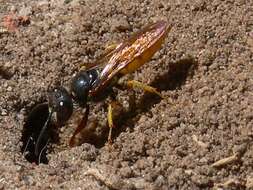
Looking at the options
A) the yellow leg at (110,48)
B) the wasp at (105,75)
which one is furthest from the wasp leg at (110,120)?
the yellow leg at (110,48)

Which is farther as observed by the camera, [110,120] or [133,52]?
[133,52]

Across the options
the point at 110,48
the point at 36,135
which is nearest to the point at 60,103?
the point at 36,135

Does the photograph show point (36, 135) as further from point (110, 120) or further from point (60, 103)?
point (110, 120)

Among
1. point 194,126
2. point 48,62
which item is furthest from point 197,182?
point 48,62

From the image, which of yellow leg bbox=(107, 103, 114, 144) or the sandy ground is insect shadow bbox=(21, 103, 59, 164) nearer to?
the sandy ground

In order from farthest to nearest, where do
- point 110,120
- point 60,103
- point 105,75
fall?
point 105,75
point 60,103
point 110,120

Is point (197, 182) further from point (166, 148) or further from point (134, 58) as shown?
point (134, 58)

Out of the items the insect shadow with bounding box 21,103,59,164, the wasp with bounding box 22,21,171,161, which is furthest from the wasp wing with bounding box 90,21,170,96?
the insect shadow with bounding box 21,103,59,164

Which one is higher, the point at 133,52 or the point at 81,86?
the point at 133,52
